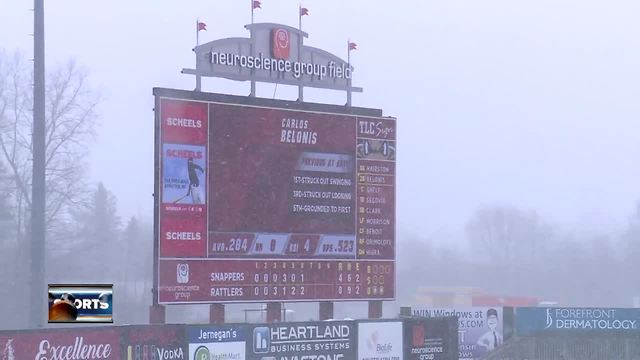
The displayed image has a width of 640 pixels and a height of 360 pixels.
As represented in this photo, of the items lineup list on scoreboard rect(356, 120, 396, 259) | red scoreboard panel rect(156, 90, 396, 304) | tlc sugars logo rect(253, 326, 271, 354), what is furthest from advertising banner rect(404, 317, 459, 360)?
tlc sugars logo rect(253, 326, 271, 354)

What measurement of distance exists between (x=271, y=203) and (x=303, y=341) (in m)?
2.59

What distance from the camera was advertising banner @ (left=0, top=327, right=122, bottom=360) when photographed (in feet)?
49.6

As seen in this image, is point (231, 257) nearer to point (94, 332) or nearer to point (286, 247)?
point (286, 247)

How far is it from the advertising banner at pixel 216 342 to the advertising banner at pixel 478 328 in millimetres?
11591

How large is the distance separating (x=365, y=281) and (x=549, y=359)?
10.7m

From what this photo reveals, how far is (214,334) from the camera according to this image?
1795 cm

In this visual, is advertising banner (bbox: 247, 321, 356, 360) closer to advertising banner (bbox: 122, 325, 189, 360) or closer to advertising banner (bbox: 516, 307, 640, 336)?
advertising banner (bbox: 122, 325, 189, 360)

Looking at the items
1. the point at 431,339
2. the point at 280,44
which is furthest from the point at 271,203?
the point at 431,339

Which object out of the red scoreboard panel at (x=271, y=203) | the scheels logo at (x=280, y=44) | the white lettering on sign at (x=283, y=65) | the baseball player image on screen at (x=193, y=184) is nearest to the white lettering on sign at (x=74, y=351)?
the red scoreboard panel at (x=271, y=203)

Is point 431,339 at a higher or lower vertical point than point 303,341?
lower

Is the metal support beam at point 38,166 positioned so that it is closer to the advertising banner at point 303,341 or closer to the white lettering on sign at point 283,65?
the white lettering on sign at point 283,65

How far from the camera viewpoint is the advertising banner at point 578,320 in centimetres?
2947

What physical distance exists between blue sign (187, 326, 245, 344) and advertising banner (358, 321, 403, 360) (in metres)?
2.87

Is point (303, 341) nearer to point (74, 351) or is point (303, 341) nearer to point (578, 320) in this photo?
point (74, 351)
